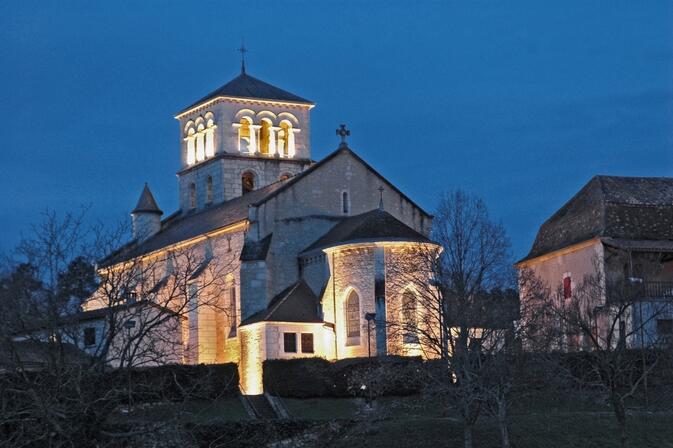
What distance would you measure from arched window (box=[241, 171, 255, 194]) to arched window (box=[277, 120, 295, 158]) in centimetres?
242

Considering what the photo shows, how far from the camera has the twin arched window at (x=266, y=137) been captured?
90062mm

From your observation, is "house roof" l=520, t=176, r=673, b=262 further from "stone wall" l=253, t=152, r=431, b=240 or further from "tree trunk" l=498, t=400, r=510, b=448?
"tree trunk" l=498, t=400, r=510, b=448

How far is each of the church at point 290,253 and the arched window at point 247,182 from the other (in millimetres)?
64

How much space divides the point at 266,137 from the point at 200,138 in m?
4.76

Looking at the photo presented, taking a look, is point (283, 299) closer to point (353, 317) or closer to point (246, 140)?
point (353, 317)

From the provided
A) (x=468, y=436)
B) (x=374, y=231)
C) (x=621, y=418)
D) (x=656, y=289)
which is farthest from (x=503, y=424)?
(x=656, y=289)

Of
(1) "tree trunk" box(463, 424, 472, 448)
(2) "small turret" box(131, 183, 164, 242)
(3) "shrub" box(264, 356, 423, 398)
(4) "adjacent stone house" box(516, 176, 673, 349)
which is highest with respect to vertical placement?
(2) "small turret" box(131, 183, 164, 242)

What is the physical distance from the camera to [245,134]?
90.2 metres

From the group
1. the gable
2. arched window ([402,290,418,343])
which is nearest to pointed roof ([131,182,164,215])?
the gable

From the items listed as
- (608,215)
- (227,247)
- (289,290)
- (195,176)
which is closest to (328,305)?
(289,290)

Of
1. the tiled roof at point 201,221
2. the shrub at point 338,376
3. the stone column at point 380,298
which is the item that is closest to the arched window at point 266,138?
the tiled roof at point 201,221

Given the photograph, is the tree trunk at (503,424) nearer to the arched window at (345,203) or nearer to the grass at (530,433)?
the grass at (530,433)

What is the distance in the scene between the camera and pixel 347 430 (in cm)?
5344

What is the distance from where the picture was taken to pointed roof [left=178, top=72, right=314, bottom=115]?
90500 mm
